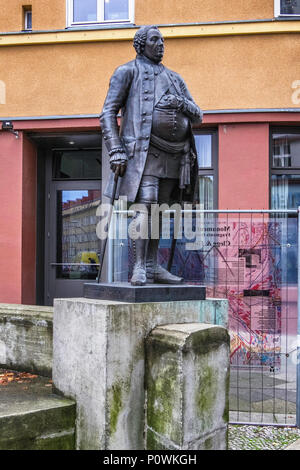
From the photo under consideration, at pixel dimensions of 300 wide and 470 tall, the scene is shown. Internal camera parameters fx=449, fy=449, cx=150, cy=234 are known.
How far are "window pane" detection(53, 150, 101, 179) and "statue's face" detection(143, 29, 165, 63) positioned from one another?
544 cm

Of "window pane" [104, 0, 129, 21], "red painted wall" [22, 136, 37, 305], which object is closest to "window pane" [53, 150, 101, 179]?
"red painted wall" [22, 136, 37, 305]

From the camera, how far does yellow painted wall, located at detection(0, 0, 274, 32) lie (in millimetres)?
7266

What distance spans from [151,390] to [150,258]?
42.4 inches

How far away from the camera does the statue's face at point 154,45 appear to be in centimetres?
334

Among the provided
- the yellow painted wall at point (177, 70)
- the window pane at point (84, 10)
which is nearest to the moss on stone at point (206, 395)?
the yellow painted wall at point (177, 70)

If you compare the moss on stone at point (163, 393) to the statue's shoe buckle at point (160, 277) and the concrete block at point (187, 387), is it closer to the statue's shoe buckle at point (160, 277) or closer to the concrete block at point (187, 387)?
the concrete block at point (187, 387)

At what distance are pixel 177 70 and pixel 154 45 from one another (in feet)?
13.9

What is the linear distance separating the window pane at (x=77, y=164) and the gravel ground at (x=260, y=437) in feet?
19.3

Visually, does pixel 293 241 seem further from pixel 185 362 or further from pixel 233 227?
pixel 185 362

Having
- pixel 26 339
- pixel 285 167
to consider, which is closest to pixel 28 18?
pixel 285 167

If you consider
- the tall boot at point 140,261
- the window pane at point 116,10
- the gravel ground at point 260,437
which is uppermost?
the window pane at point 116,10

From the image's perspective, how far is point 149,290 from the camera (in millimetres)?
3066

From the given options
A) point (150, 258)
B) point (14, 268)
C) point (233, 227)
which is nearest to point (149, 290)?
point (150, 258)

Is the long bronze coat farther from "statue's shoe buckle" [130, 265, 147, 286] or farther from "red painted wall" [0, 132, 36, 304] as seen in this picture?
"red painted wall" [0, 132, 36, 304]
